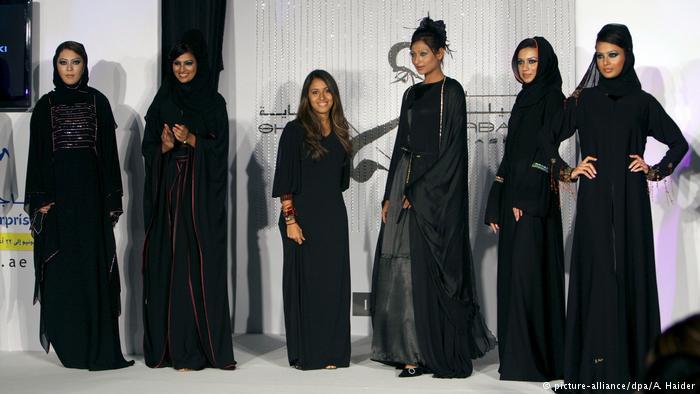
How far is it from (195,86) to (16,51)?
129 centimetres

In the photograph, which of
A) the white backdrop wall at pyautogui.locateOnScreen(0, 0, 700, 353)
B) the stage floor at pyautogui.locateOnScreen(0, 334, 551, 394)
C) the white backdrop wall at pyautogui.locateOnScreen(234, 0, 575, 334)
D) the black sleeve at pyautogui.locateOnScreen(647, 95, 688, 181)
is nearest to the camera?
the black sleeve at pyautogui.locateOnScreen(647, 95, 688, 181)

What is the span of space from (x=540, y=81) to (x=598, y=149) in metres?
0.62

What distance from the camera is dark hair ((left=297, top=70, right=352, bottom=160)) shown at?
189 inches

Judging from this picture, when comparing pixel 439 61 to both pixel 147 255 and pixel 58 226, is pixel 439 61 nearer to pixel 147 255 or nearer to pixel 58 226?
pixel 147 255

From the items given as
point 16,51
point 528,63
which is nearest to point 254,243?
point 16,51

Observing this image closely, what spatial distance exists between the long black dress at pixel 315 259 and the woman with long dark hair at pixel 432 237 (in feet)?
0.99

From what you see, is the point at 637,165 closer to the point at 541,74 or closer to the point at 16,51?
the point at 541,74

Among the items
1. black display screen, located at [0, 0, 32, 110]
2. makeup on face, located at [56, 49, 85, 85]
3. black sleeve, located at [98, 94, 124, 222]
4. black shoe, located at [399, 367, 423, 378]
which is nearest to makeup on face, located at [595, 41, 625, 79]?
black shoe, located at [399, 367, 423, 378]

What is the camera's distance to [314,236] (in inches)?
Answer: 189

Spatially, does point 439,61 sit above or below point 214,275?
above

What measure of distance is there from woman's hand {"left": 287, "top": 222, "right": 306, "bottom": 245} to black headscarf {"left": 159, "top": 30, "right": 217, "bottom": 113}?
737 mm

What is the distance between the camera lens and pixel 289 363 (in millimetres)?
4891

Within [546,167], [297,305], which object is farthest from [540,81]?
[297,305]

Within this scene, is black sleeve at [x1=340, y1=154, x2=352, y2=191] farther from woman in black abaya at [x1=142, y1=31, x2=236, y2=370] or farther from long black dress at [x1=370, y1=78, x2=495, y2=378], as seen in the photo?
woman in black abaya at [x1=142, y1=31, x2=236, y2=370]
